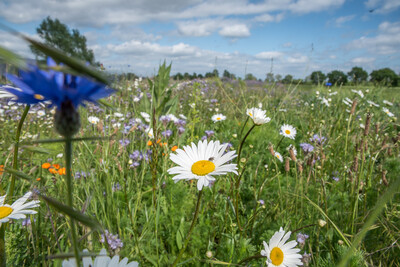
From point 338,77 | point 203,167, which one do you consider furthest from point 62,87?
point 338,77

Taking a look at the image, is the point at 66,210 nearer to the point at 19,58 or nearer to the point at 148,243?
the point at 19,58

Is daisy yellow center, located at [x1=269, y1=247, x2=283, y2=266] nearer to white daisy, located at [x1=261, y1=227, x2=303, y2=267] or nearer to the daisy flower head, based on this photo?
white daisy, located at [x1=261, y1=227, x2=303, y2=267]

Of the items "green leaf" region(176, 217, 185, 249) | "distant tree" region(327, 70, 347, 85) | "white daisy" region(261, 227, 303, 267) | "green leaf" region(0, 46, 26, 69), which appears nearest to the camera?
"green leaf" region(0, 46, 26, 69)

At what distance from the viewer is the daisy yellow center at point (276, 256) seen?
3.07 ft

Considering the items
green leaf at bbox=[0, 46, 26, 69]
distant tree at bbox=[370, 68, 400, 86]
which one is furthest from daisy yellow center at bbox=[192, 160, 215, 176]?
distant tree at bbox=[370, 68, 400, 86]

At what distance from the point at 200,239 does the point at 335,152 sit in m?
1.70

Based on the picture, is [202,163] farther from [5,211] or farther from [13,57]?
[13,57]

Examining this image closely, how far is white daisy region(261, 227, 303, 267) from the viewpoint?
3.05 ft

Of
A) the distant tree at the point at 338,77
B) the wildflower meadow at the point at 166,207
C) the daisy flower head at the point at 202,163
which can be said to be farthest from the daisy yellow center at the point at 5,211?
the distant tree at the point at 338,77

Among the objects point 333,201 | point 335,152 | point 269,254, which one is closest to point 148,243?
point 269,254

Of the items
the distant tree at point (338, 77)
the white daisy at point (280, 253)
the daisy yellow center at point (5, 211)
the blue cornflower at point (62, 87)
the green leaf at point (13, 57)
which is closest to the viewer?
the green leaf at point (13, 57)

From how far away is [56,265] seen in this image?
0.89 m

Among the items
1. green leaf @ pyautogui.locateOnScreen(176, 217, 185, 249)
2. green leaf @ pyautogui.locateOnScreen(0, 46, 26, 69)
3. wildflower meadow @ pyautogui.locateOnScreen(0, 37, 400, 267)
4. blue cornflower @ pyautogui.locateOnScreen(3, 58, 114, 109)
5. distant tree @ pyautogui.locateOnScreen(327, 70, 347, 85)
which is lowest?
green leaf @ pyautogui.locateOnScreen(176, 217, 185, 249)

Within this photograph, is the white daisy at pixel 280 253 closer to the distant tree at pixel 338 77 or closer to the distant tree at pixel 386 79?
the distant tree at pixel 338 77
